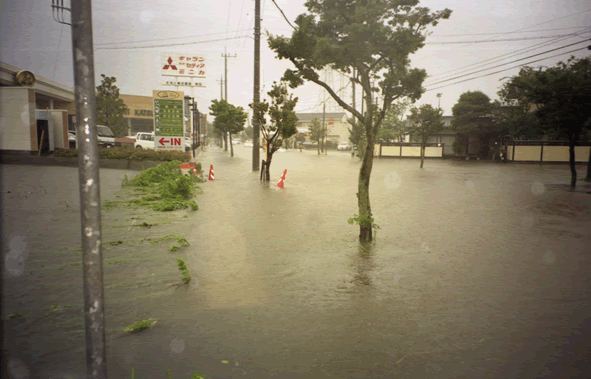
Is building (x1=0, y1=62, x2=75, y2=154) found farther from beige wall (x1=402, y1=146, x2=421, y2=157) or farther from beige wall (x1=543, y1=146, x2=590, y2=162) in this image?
beige wall (x1=543, y1=146, x2=590, y2=162)

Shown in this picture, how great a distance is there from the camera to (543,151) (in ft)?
139

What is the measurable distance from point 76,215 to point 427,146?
46.8m

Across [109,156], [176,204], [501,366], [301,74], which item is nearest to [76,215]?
[176,204]

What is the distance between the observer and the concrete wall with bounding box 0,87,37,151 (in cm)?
2216

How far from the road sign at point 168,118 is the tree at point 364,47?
13223mm

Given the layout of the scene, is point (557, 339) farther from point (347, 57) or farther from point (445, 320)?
point (347, 57)

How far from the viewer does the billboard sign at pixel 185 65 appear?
61.0 m

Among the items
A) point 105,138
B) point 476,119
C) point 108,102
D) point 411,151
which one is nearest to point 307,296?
point 105,138

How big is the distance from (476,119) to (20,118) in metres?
44.7

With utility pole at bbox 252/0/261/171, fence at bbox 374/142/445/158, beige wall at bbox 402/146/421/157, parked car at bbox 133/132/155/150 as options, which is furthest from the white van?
beige wall at bbox 402/146/421/157

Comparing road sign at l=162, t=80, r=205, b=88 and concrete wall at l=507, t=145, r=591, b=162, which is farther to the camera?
road sign at l=162, t=80, r=205, b=88

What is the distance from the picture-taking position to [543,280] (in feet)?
18.9

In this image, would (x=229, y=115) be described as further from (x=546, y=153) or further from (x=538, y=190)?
(x=546, y=153)

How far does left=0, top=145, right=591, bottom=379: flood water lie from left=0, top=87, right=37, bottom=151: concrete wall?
15.3 m
